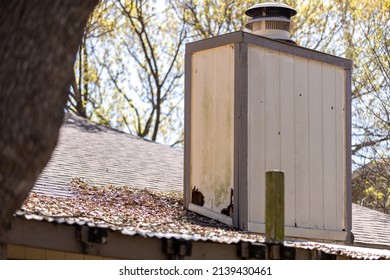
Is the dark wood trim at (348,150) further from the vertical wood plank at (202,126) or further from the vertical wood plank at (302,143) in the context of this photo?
the vertical wood plank at (202,126)

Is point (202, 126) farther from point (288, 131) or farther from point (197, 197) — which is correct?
point (288, 131)

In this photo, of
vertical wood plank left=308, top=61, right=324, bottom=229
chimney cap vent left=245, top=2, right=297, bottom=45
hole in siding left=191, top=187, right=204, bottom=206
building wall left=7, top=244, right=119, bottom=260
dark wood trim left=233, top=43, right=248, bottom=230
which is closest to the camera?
building wall left=7, top=244, right=119, bottom=260

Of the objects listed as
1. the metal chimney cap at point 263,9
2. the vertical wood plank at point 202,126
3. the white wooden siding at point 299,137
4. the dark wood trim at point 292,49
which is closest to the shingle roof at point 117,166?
the white wooden siding at point 299,137

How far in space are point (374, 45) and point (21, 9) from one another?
48.5ft

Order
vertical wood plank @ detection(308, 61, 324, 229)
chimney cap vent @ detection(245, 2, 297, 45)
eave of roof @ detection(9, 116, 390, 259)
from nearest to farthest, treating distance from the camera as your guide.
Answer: eave of roof @ detection(9, 116, 390, 259), vertical wood plank @ detection(308, 61, 324, 229), chimney cap vent @ detection(245, 2, 297, 45)

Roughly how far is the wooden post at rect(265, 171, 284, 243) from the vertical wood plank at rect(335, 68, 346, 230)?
11.2ft

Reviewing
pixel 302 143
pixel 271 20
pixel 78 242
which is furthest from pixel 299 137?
pixel 78 242

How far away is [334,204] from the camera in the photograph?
33.4 ft

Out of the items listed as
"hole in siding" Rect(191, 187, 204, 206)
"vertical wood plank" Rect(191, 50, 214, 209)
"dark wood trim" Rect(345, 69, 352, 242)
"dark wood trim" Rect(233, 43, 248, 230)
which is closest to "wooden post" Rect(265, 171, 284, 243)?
"dark wood trim" Rect(233, 43, 248, 230)

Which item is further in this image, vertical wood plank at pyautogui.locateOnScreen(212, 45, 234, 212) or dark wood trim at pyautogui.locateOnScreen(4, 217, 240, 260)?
vertical wood plank at pyautogui.locateOnScreen(212, 45, 234, 212)

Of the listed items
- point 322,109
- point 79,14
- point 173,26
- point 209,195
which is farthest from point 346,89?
point 173,26

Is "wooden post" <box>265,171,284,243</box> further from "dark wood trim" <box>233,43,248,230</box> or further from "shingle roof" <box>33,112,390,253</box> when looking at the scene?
"shingle roof" <box>33,112,390,253</box>

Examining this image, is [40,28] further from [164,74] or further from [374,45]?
[164,74]

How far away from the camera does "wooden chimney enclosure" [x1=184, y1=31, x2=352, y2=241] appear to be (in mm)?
9336
